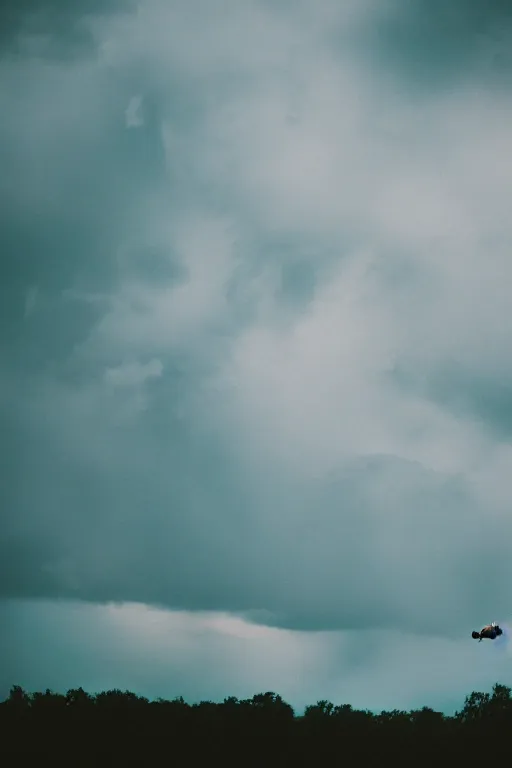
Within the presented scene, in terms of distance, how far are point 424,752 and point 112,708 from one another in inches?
1423

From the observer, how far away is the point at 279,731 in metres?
101

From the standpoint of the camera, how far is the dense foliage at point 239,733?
92188mm

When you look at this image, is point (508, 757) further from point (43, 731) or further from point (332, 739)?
point (43, 731)

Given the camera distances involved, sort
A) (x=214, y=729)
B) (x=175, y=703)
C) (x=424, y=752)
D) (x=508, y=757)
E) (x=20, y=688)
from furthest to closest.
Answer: (x=20, y=688), (x=175, y=703), (x=214, y=729), (x=424, y=752), (x=508, y=757)

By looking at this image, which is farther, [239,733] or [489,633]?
[239,733]

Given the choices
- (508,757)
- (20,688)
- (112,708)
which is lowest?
(508,757)

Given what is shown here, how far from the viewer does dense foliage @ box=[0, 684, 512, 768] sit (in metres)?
92.2

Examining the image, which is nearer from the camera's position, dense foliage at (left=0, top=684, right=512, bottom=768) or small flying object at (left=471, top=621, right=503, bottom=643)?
small flying object at (left=471, top=621, right=503, bottom=643)

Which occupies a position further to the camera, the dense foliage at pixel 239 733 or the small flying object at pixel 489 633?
the dense foliage at pixel 239 733

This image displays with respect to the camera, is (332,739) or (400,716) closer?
(332,739)

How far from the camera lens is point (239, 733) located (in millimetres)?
100812

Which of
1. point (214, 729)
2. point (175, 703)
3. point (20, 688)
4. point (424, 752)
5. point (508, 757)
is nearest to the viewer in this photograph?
point (508, 757)

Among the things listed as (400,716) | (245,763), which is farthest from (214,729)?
(400,716)

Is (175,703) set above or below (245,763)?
above
